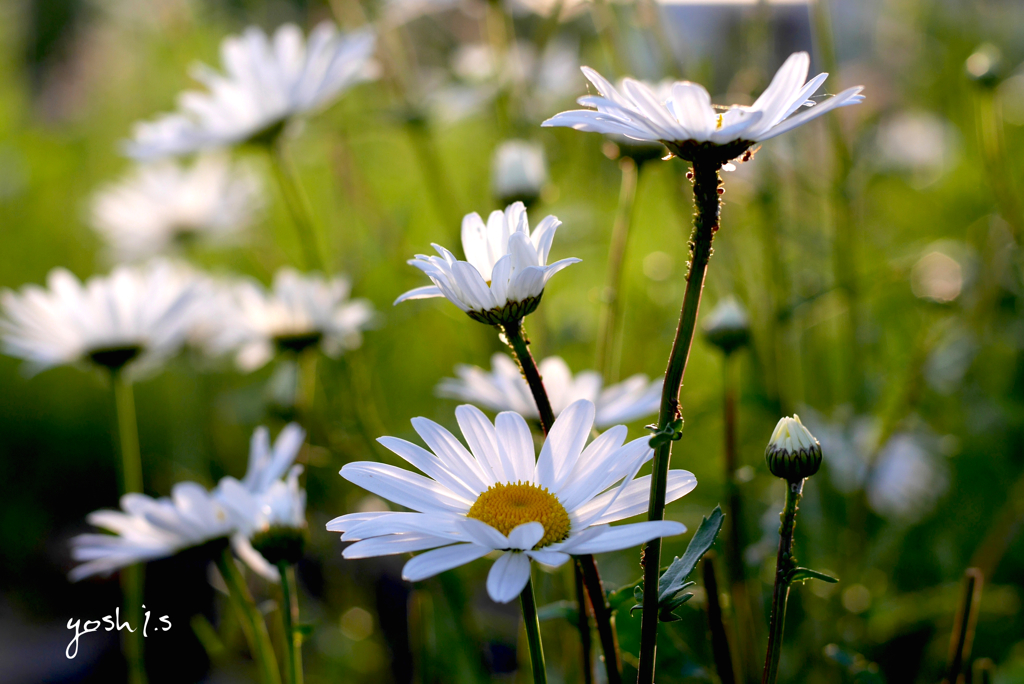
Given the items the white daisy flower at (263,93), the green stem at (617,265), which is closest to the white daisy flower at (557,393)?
the green stem at (617,265)

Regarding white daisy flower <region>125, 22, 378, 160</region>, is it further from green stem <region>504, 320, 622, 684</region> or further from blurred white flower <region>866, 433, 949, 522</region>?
blurred white flower <region>866, 433, 949, 522</region>

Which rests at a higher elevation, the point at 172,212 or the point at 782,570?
the point at 172,212

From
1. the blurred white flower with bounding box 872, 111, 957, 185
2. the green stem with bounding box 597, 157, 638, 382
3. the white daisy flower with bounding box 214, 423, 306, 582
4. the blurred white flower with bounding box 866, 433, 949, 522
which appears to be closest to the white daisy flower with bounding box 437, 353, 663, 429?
the green stem with bounding box 597, 157, 638, 382

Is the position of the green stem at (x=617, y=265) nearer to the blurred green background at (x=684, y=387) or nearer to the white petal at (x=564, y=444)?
the blurred green background at (x=684, y=387)

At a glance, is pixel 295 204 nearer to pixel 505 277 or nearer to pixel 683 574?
pixel 505 277

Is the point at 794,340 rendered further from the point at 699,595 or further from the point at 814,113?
the point at 814,113

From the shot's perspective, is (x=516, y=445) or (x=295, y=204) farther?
→ (x=295, y=204)

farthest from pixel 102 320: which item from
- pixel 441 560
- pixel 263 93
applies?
pixel 441 560
